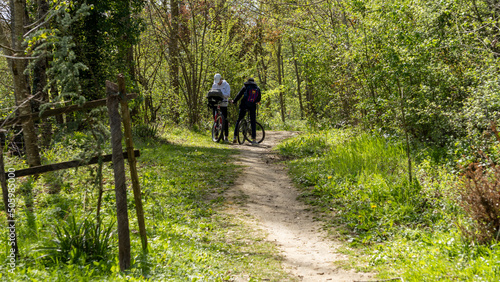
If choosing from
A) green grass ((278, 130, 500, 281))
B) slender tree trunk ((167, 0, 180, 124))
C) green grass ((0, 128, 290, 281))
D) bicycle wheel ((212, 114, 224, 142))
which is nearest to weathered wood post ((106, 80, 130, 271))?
green grass ((0, 128, 290, 281))

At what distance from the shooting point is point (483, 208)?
4004mm

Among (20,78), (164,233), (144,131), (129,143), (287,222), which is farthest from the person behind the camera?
(144,131)

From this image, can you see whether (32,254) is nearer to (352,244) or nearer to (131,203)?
(131,203)

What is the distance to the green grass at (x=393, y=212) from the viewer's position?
3723mm

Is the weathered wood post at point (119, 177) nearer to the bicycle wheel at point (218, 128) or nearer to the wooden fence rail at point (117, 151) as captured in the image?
the wooden fence rail at point (117, 151)

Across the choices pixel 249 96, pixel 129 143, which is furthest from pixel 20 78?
pixel 249 96

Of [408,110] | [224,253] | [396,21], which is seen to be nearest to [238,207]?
[224,253]

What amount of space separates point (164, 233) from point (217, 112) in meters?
8.39

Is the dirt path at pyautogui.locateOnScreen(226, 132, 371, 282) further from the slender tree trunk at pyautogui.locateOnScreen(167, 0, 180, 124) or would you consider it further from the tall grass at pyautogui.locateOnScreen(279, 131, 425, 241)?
the slender tree trunk at pyautogui.locateOnScreen(167, 0, 180, 124)

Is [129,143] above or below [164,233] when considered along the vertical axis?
above

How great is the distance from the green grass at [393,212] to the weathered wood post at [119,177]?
2.51m

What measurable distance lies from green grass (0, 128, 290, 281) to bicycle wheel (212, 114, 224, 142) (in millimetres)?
4665

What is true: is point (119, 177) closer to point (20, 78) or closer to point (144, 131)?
point (20, 78)

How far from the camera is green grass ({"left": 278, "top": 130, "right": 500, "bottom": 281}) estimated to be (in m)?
3.72
